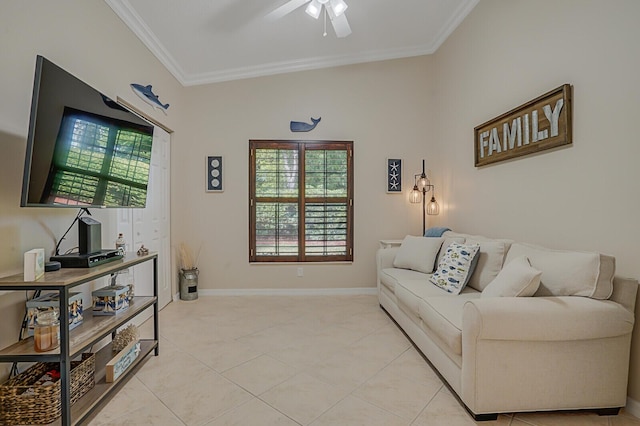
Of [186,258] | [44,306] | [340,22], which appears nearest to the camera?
[44,306]

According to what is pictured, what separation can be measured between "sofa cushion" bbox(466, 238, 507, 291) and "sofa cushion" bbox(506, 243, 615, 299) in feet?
1.42

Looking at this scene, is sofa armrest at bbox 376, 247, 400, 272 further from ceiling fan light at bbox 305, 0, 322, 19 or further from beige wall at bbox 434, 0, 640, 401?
ceiling fan light at bbox 305, 0, 322, 19

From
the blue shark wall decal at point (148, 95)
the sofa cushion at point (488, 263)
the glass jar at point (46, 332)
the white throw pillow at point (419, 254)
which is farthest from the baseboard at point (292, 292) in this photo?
the glass jar at point (46, 332)

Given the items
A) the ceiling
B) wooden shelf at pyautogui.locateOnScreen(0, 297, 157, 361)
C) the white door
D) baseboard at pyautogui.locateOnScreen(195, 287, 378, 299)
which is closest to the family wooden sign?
the ceiling

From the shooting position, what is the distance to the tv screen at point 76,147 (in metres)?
1.69

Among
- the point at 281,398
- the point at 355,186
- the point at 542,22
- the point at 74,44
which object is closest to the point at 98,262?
the point at 281,398

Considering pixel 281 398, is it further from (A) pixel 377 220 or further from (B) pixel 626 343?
(A) pixel 377 220

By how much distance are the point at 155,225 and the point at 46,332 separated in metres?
2.31

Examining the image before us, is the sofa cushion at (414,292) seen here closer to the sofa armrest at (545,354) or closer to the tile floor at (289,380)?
the tile floor at (289,380)

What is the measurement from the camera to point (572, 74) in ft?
7.71

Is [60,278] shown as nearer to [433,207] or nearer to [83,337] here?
[83,337]

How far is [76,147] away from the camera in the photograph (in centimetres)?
197

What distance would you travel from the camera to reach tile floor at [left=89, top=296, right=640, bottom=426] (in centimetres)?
191

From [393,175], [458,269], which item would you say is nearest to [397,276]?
[458,269]
